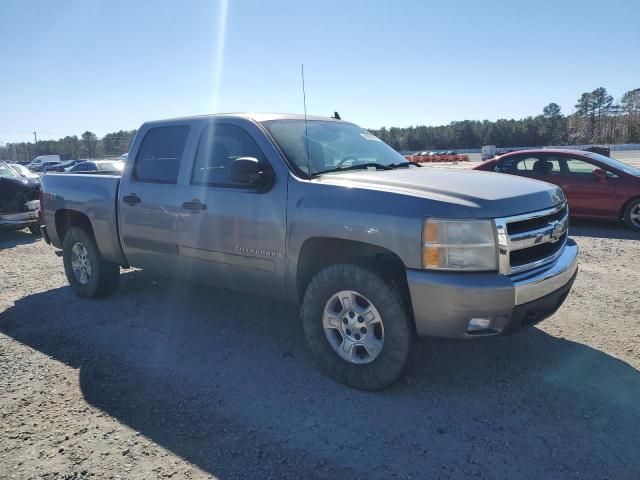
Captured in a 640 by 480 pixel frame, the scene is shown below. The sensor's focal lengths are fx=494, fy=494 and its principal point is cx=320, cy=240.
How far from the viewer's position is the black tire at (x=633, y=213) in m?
8.86

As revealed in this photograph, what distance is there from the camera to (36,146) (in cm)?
10206

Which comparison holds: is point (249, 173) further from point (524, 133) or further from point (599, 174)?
point (524, 133)

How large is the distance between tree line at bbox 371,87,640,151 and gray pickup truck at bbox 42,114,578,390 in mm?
95551

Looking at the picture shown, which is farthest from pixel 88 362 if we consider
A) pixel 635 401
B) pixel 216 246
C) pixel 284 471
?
pixel 635 401

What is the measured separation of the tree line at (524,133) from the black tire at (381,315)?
90.5 m

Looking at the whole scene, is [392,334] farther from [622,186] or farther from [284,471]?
[622,186]

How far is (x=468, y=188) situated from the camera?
10.9ft

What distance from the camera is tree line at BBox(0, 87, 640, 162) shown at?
94.0 metres

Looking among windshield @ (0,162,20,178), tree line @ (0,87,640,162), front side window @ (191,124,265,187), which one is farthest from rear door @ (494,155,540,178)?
tree line @ (0,87,640,162)

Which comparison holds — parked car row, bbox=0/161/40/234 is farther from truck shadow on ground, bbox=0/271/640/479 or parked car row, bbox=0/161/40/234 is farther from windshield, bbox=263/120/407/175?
windshield, bbox=263/120/407/175

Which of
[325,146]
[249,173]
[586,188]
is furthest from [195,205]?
[586,188]

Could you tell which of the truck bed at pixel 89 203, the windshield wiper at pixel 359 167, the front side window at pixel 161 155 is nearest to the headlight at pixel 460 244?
the windshield wiper at pixel 359 167

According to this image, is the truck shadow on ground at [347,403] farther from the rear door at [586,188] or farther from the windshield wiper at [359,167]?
the rear door at [586,188]

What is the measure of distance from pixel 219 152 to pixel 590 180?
7856mm
